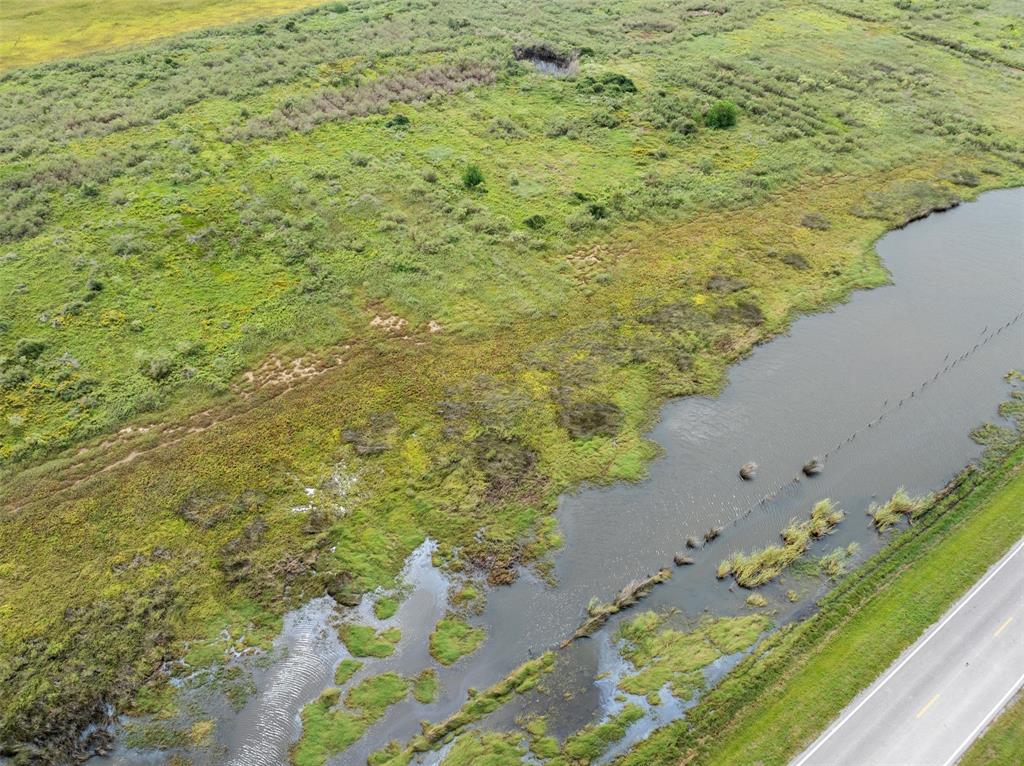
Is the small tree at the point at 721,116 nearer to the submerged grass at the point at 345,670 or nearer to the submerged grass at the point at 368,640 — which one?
the submerged grass at the point at 368,640

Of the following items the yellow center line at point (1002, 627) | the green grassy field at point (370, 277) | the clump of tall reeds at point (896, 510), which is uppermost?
the green grassy field at point (370, 277)

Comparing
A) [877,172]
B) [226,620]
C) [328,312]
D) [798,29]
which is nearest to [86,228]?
[328,312]

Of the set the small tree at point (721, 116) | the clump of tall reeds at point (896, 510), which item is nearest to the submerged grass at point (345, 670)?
the clump of tall reeds at point (896, 510)

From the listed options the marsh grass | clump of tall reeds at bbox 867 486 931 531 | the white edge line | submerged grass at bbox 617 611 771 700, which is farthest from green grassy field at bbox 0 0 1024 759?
the white edge line

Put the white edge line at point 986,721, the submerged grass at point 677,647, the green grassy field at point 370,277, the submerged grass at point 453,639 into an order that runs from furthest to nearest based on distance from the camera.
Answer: the green grassy field at point 370,277
the submerged grass at point 453,639
the submerged grass at point 677,647
the white edge line at point 986,721

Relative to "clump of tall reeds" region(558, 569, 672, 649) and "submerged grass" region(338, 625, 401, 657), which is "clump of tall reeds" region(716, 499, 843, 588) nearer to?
"clump of tall reeds" region(558, 569, 672, 649)
